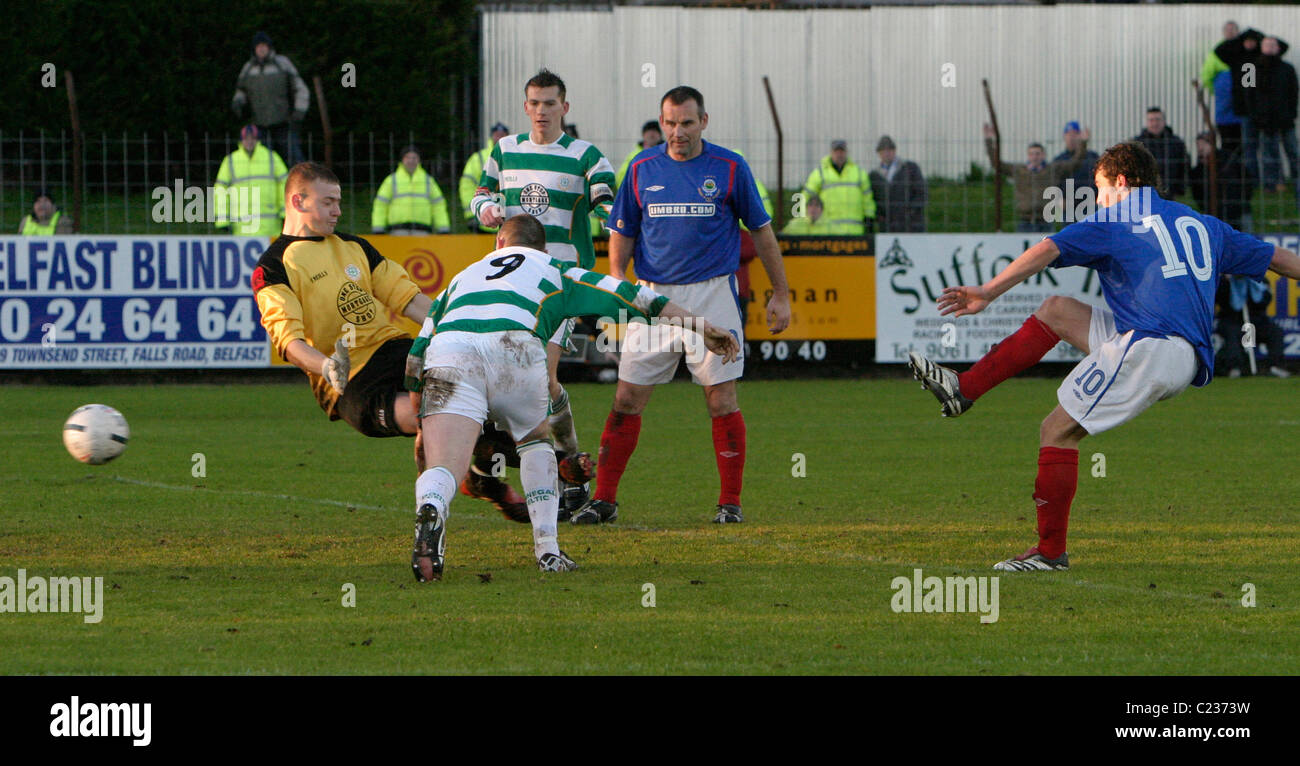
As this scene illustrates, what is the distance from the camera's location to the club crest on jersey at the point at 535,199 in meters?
9.94

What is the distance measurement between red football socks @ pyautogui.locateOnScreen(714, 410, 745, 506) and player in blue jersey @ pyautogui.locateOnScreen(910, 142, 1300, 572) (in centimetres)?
193

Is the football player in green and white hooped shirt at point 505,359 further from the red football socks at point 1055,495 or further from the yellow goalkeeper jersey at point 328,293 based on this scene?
the red football socks at point 1055,495

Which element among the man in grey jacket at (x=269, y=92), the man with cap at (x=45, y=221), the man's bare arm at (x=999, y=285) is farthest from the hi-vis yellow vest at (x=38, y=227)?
the man's bare arm at (x=999, y=285)

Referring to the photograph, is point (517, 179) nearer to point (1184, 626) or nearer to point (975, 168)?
point (1184, 626)

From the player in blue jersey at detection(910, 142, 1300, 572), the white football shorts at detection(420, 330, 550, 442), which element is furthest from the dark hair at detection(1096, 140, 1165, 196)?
the white football shorts at detection(420, 330, 550, 442)

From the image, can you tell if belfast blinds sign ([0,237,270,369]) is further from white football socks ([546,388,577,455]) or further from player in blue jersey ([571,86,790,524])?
player in blue jersey ([571,86,790,524])

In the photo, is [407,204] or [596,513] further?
[407,204]

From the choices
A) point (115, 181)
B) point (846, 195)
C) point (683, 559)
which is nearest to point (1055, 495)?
point (683, 559)

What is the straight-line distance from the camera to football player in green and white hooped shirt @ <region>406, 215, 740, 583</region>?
23.8ft

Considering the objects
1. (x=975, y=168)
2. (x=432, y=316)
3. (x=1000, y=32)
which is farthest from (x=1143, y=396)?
(x=1000, y=32)

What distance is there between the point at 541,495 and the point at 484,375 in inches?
23.7

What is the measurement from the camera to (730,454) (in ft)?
30.8

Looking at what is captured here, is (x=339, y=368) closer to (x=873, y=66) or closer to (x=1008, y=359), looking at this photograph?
(x=1008, y=359)
